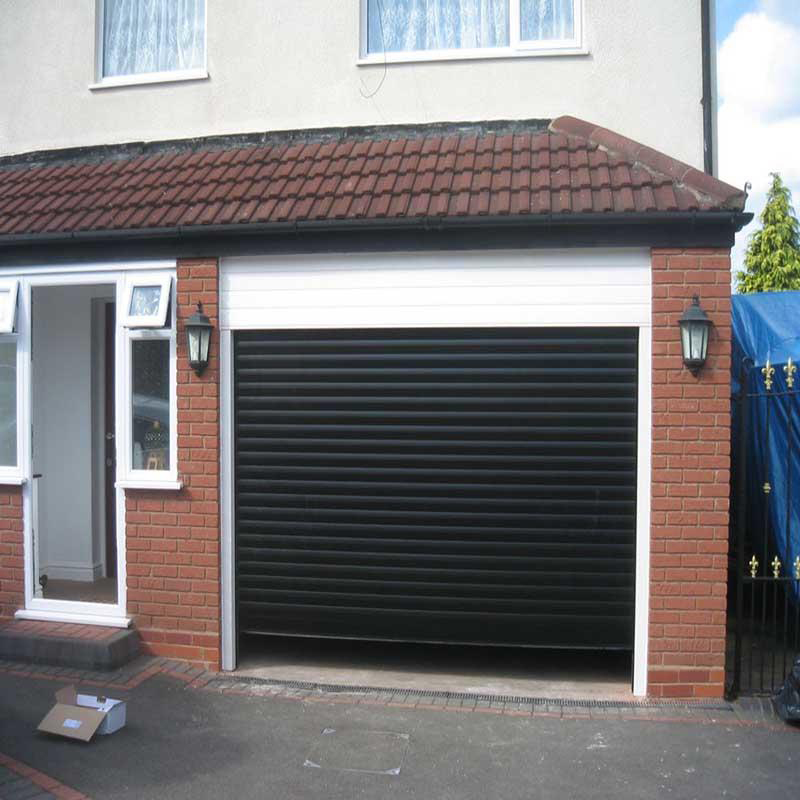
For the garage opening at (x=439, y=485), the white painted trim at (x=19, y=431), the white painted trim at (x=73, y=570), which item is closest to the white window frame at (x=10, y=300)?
the white painted trim at (x=19, y=431)

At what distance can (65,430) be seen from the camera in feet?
26.0

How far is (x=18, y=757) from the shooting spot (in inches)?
190

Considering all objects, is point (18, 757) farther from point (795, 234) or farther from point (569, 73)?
point (795, 234)

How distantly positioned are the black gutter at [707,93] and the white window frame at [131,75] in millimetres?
3848

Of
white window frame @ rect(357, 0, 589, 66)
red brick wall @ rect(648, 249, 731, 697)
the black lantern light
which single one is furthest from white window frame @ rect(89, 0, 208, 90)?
red brick wall @ rect(648, 249, 731, 697)

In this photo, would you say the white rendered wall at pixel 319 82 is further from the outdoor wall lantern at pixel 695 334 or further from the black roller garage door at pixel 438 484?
the black roller garage door at pixel 438 484

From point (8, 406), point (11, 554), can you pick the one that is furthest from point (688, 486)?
point (8, 406)

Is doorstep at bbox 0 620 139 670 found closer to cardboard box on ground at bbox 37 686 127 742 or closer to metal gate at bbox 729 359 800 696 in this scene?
cardboard box on ground at bbox 37 686 127 742

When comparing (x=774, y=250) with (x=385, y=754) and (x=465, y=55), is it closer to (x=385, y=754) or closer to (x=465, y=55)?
(x=465, y=55)

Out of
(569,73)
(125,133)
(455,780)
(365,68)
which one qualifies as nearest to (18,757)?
(455,780)

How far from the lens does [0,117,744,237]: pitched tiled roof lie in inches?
224

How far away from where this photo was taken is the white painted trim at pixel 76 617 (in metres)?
6.36

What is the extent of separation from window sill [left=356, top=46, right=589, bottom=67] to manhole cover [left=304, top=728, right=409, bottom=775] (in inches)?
192

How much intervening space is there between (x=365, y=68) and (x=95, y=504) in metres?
4.38
